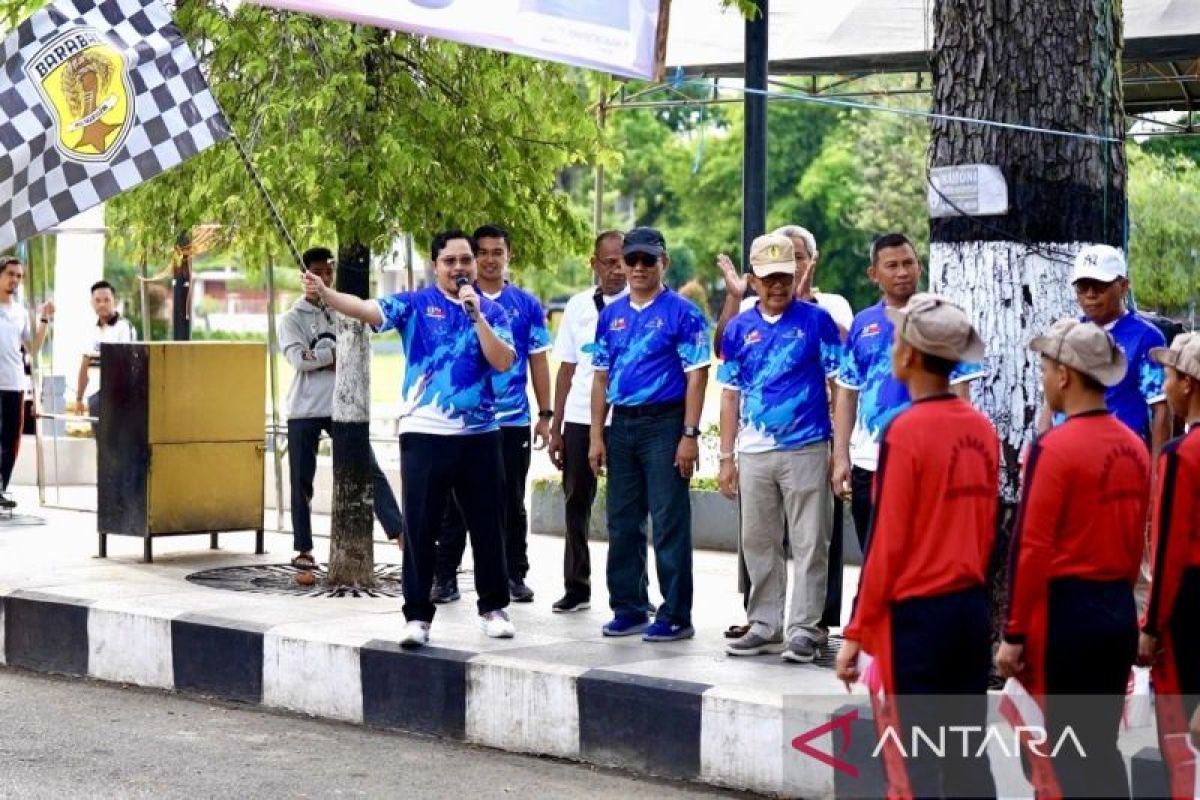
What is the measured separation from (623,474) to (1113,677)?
3.90 meters

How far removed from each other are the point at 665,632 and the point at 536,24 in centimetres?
275

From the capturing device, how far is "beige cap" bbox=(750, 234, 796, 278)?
786 cm

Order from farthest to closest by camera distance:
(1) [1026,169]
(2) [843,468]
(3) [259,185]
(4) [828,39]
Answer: (4) [828,39], (3) [259,185], (2) [843,468], (1) [1026,169]

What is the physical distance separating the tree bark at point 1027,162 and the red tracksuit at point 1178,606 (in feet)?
6.59

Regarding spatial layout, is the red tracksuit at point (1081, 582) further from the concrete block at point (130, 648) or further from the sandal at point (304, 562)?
the sandal at point (304, 562)

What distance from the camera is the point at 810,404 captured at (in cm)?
803

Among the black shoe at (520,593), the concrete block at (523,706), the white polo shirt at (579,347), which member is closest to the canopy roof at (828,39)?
the white polo shirt at (579,347)

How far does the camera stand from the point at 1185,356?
568 centimetres

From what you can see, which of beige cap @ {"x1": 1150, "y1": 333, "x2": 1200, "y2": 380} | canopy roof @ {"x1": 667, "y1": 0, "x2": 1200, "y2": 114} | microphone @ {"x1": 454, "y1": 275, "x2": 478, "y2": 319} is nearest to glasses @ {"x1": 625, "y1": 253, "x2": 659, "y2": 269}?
microphone @ {"x1": 454, "y1": 275, "x2": 478, "y2": 319}

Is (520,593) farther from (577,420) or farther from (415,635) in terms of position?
(415,635)

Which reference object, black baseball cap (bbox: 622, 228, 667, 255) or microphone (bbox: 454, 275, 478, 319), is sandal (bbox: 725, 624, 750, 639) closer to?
black baseball cap (bbox: 622, 228, 667, 255)

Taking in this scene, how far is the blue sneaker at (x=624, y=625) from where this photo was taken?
8.64 m

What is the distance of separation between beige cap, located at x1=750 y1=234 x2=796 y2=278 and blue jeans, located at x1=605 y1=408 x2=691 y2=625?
0.90 m

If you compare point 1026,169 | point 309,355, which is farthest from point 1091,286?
point 309,355
